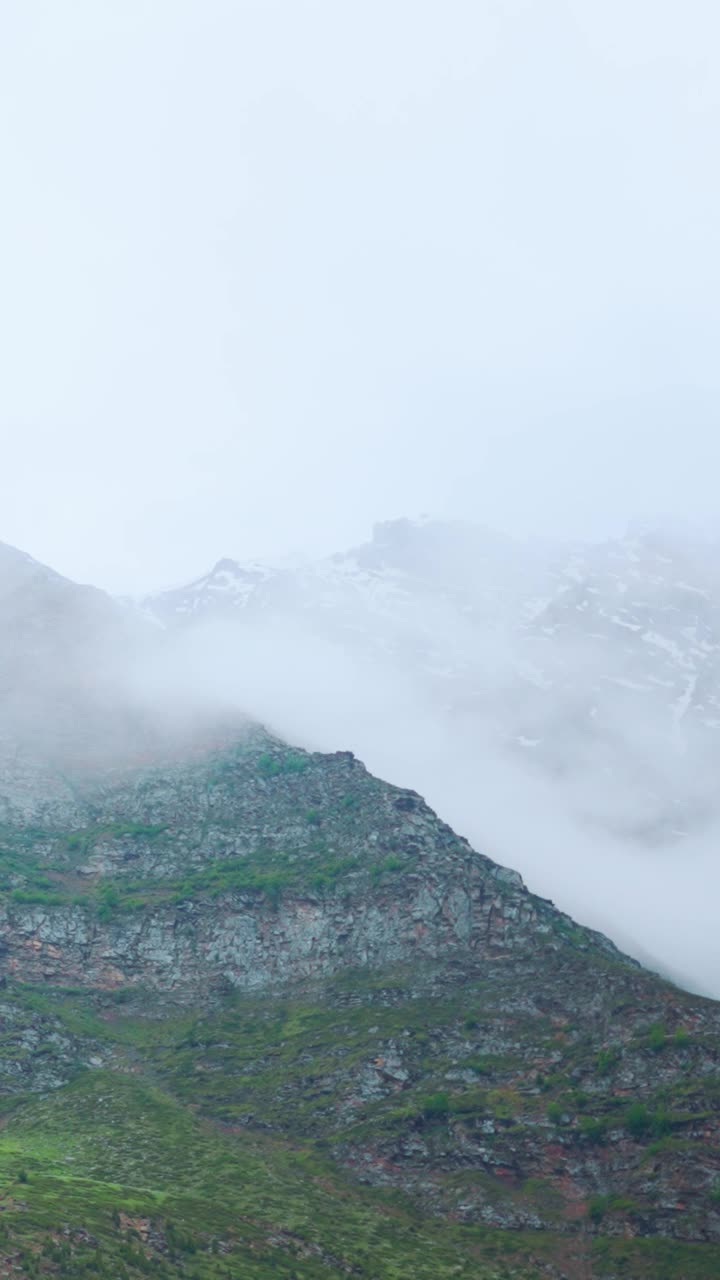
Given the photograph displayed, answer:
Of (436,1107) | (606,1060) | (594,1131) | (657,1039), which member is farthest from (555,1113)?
(657,1039)

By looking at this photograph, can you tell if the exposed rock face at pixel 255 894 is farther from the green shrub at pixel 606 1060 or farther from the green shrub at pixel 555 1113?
the green shrub at pixel 555 1113

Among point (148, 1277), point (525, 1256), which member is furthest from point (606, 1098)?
point (148, 1277)

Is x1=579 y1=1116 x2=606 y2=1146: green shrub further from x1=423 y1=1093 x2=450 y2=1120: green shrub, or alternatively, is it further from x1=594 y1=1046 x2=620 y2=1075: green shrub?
x1=423 y1=1093 x2=450 y2=1120: green shrub

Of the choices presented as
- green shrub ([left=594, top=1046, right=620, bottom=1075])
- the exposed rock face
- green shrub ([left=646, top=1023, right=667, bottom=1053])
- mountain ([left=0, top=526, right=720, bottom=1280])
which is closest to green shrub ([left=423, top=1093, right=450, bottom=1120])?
mountain ([left=0, top=526, right=720, bottom=1280])

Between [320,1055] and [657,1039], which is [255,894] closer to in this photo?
[320,1055]

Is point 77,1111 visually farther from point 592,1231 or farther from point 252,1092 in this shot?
point 592,1231

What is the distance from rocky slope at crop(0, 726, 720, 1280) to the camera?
303 ft

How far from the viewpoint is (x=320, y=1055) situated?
394 ft

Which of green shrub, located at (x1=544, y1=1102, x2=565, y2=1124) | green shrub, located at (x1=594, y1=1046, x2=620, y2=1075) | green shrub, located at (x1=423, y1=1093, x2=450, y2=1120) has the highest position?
green shrub, located at (x1=594, y1=1046, x2=620, y2=1075)

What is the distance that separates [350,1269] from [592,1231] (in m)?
24.8

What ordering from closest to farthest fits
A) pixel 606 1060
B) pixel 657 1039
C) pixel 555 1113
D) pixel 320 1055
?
pixel 555 1113 → pixel 657 1039 → pixel 606 1060 → pixel 320 1055

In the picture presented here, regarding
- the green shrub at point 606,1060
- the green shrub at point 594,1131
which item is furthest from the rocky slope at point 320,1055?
the green shrub at point 606,1060

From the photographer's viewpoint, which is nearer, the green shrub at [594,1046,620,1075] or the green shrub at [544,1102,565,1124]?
the green shrub at [544,1102,565,1124]

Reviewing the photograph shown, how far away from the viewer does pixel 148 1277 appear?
75188 mm
